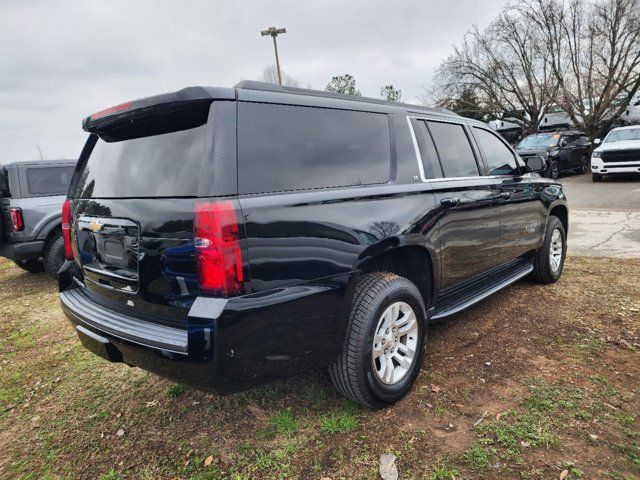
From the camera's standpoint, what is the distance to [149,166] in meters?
2.29

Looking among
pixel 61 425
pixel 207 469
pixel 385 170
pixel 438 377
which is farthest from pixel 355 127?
pixel 61 425

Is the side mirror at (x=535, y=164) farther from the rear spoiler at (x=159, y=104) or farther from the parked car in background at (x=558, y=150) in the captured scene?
the parked car in background at (x=558, y=150)

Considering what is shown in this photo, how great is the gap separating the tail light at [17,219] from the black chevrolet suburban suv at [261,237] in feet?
12.7

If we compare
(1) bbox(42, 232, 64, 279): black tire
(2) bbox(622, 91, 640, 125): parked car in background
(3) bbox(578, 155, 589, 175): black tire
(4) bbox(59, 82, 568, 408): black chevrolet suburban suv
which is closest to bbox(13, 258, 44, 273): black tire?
(1) bbox(42, 232, 64, 279): black tire

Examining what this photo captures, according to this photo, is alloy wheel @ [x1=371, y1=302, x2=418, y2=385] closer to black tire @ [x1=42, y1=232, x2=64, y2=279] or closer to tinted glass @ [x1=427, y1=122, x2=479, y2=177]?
tinted glass @ [x1=427, y1=122, x2=479, y2=177]

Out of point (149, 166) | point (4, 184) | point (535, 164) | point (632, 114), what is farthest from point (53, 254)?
point (632, 114)

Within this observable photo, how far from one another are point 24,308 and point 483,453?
545 cm

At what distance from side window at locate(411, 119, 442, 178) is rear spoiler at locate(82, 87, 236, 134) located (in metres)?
1.50

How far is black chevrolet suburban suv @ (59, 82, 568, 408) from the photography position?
1986 mm

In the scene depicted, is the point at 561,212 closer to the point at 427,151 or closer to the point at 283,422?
the point at 427,151

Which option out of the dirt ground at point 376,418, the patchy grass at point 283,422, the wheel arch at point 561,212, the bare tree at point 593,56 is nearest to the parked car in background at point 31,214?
the dirt ground at point 376,418

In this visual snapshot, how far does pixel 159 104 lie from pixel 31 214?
520 centimetres

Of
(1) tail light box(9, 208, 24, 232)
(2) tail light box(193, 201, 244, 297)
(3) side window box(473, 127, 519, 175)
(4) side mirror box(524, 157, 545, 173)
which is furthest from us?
(1) tail light box(9, 208, 24, 232)

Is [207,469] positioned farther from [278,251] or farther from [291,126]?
[291,126]
